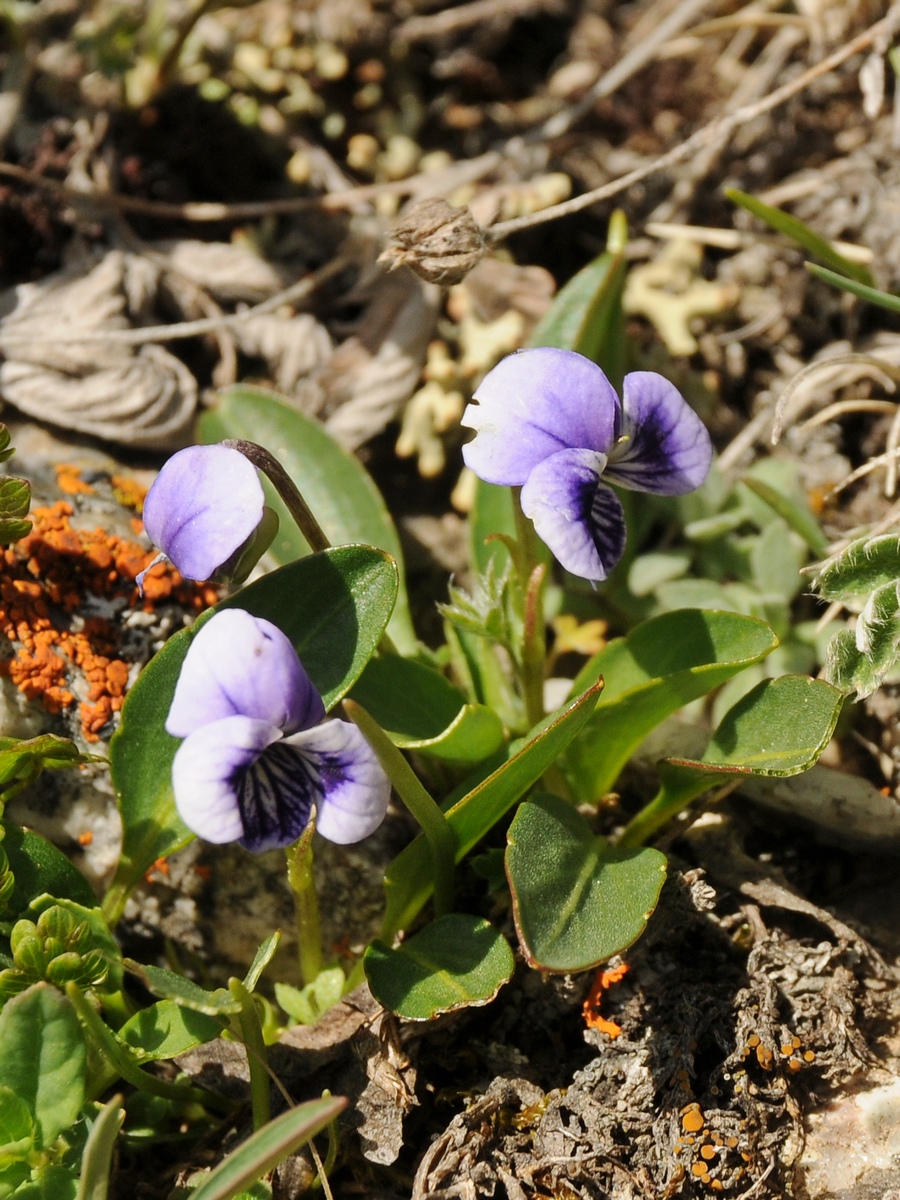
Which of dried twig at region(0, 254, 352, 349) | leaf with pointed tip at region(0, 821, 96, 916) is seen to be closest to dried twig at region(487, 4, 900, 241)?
dried twig at region(0, 254, 352, 349)

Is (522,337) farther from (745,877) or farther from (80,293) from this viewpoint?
(745,877)

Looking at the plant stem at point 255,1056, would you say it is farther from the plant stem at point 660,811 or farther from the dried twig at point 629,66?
the dried twig at point 629,66

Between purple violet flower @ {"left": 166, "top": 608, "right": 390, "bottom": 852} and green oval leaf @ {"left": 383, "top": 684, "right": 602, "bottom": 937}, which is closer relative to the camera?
purple violet flower @ {"left": 166, "top": 608, "right": 390, "bottom": 852}

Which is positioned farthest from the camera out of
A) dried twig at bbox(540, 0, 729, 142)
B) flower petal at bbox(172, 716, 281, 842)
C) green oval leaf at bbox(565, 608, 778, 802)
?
dried twig at bbox(540, 0, 729, 142)

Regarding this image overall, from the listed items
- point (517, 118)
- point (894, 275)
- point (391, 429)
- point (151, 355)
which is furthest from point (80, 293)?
point (894, 275)

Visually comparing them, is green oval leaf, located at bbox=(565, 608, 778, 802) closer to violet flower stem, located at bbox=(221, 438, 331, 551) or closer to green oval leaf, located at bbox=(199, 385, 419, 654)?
green oval leaf, located at bbox=(199, 385, 419, 654)
